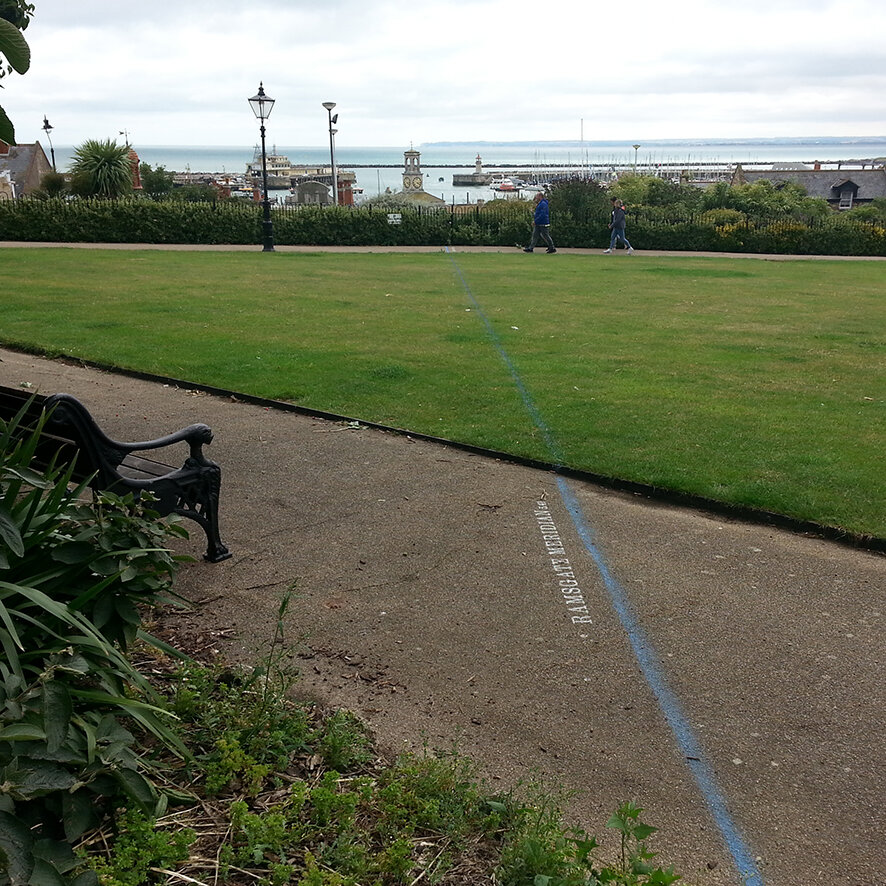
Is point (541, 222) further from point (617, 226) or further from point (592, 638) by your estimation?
point (592, 638)

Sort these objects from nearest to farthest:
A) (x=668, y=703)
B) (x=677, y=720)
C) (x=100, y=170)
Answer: (x=677, y=720)
(x=668, y=703)
(x=100, y=170)

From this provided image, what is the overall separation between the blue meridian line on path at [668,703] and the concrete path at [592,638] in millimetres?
10

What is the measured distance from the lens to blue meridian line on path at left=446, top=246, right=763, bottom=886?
10.3ft

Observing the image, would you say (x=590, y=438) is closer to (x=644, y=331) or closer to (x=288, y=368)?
(x=288, y=368)

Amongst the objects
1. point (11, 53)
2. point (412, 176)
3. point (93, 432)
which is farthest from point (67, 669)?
point (412, 176)

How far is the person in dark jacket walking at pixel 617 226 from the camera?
29469 mm

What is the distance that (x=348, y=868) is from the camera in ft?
9.03

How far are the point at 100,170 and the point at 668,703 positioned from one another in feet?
130

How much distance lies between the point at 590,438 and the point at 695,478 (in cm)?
128

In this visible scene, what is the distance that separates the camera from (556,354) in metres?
11.8

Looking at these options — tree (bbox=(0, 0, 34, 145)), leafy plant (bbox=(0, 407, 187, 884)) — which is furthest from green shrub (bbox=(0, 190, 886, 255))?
tree (bbox=(0, 0, 34, 145))

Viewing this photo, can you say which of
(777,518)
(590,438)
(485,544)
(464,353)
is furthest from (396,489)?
(464,353)

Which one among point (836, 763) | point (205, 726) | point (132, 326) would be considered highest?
point (132, 326)

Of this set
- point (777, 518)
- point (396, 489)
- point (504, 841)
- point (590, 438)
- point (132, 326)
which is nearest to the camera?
point (504, 841)
